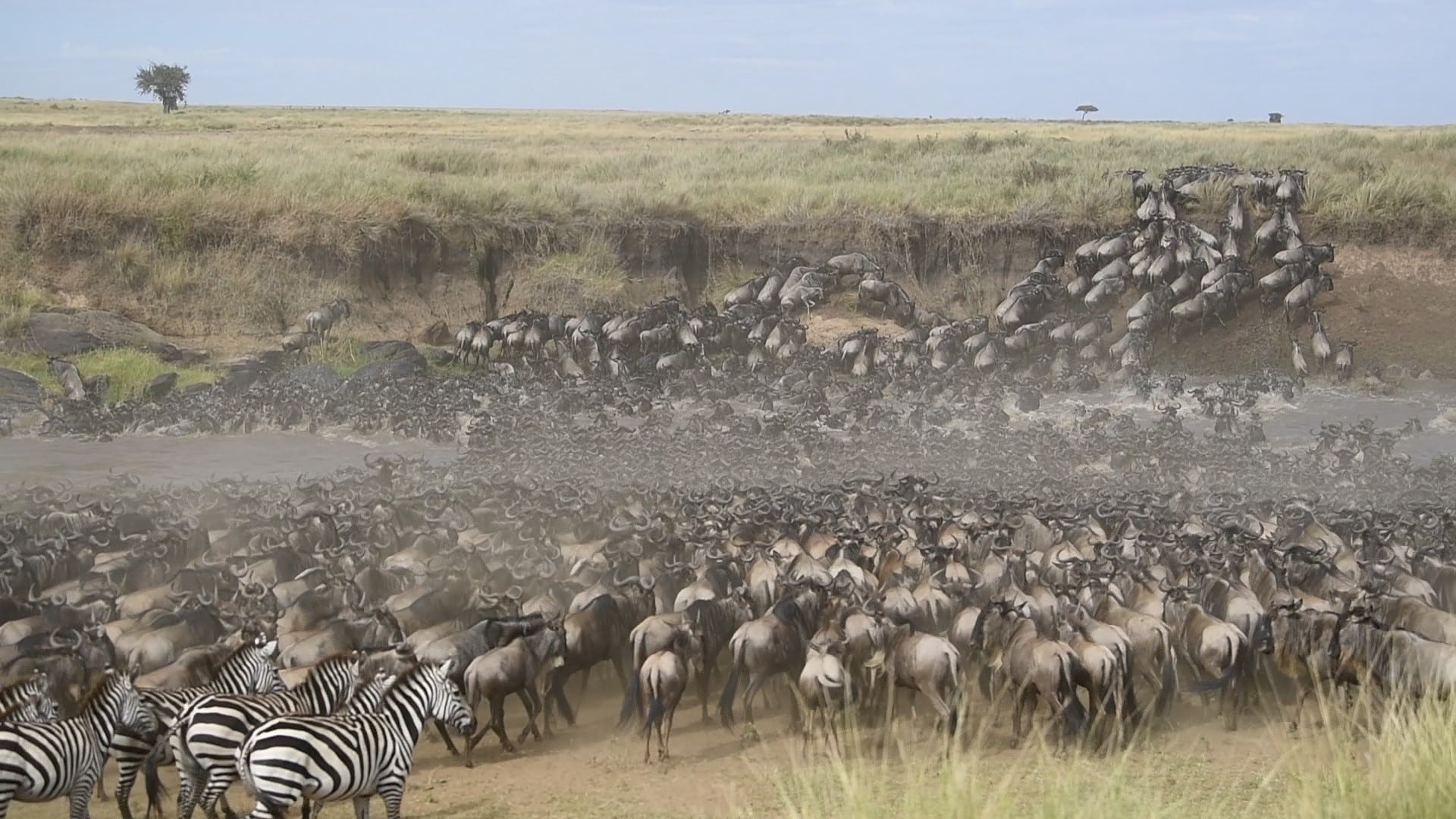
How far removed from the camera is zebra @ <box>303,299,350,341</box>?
948 inches

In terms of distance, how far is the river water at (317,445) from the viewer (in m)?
17.7

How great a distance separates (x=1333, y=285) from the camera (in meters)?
26.0

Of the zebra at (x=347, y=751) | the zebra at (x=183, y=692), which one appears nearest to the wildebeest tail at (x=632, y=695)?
the zebra at (x=347, y=751)

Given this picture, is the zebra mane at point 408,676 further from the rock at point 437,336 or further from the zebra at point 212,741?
the rock at point 437,336

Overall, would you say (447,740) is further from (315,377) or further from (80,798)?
(315,377)

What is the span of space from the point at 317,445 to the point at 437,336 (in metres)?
6.87

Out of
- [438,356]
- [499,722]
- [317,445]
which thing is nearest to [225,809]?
[499,722]

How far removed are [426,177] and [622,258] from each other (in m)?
4.89

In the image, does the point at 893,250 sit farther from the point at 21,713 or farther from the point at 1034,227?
the point at 21,713

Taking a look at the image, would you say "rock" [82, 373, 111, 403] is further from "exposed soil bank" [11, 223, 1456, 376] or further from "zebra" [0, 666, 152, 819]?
"zebra" [0, 666, 152, 819]

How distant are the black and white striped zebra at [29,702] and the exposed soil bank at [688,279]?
16127 millimetres

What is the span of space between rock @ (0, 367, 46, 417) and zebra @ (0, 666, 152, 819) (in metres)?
13.3

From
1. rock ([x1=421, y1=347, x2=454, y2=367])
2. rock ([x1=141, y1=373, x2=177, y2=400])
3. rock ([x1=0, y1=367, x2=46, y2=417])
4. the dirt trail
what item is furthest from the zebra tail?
rock ([x1=421, y1=347, x2=454, y2=367])

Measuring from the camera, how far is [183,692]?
8.70 metres
